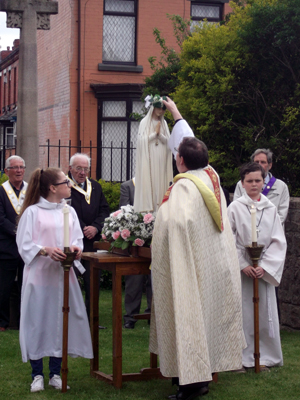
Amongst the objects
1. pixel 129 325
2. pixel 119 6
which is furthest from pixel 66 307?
pixel 119 6

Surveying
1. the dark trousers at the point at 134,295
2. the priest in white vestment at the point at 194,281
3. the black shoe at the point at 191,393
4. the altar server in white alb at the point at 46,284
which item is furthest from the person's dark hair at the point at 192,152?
the dark trousers at the point at 134,295

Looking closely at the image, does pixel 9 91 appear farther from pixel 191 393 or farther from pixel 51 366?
pixel 191 393

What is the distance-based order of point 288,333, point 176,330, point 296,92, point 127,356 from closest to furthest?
point 176,330 < point 127,356 < point 288,333 < point 296,92

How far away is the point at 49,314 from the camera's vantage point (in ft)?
18.7

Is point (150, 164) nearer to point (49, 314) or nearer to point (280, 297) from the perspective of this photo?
point (49, 314)

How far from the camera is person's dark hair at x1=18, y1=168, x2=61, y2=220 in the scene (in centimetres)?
581

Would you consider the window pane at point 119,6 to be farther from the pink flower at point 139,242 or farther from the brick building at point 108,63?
the pink flower at point 139,242

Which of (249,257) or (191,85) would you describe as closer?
(249,257)

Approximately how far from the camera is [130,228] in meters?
5.80

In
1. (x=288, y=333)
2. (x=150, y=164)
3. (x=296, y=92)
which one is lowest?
(x=288, y=333)

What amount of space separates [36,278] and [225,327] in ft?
5.57

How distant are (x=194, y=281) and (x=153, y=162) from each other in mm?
1223

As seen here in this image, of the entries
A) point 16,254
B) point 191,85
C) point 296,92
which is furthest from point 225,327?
point 191,85

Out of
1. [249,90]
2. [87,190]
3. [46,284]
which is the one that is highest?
[249,90]
